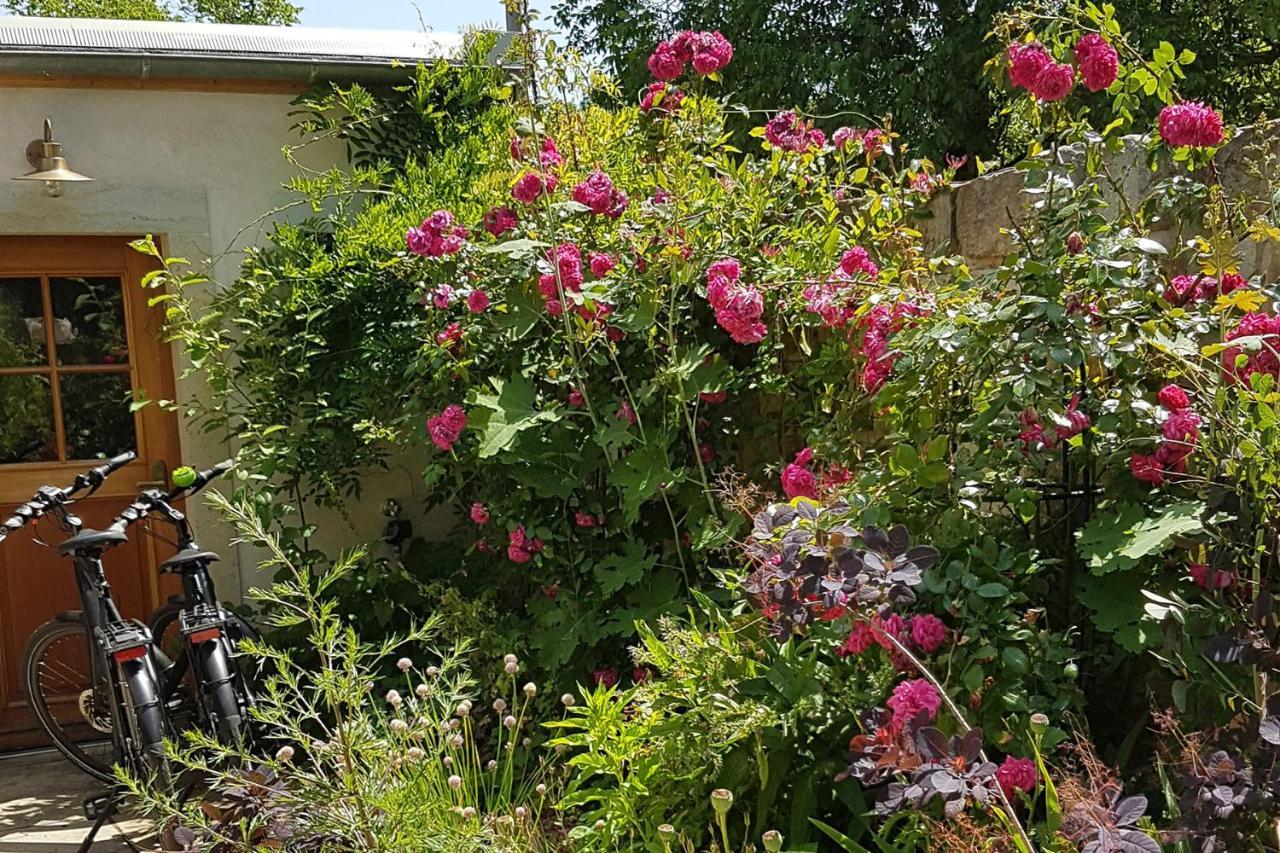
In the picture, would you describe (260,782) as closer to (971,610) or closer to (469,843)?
(469,843)

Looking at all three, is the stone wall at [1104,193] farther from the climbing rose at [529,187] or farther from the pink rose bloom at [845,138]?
the climbing rose at [529,187]

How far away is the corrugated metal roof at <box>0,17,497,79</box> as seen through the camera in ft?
13.0

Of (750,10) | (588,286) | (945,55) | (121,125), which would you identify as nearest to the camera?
(588,286)

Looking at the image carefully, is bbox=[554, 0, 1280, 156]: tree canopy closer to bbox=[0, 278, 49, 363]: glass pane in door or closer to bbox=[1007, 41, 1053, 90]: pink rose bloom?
bbox=[0, 278, 49, 363]: glass pane in door

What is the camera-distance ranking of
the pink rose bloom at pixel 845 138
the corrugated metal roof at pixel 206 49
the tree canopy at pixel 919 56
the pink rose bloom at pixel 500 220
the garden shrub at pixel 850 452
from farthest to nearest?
1. the tree canopy at pixel 919 56
2. the corrugated metal roof at pixel 206 49
3. the pink rose bloom at pixel 500 220
4. the pink rose bloom at pixel 845 138
5. the garden shrub at pixel 850 452

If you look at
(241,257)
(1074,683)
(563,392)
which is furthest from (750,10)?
(1074,683)

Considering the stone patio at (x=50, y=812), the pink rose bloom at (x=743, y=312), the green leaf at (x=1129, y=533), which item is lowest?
the stone patio at (x=50, y=812)

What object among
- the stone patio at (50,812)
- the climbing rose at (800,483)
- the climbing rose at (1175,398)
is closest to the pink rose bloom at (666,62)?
the climbing rose at (800,483)

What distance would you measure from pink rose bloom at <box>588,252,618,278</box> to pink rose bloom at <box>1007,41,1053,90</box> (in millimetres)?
1325

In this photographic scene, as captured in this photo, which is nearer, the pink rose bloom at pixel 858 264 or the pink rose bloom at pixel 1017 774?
the pink rose bloom at pixel 1017 774

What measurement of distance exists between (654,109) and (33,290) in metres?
2.82

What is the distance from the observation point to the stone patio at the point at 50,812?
11.0 feet

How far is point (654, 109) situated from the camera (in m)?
3.38

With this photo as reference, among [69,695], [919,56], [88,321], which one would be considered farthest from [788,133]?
[919,56]
